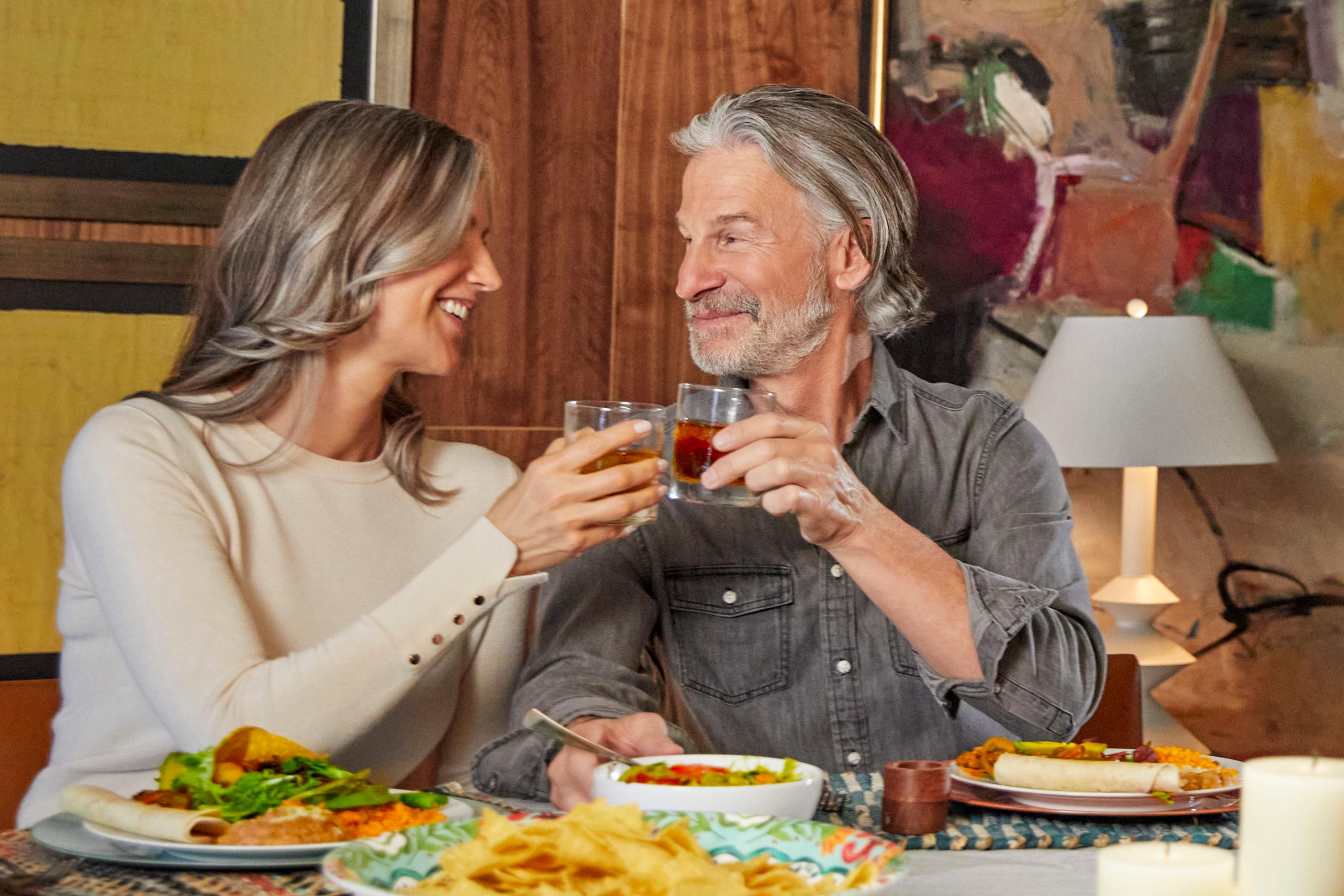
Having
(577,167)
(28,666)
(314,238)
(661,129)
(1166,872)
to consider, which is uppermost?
(661,129)

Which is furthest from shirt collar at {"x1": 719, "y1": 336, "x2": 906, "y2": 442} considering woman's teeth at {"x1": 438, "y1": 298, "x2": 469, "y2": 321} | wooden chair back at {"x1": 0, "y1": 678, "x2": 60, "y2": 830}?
wooden chair back at {"x1": 0, "y1": 678, "x2": 60, "y2": 830}

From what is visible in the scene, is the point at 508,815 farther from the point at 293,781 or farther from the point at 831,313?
the point at 831,313

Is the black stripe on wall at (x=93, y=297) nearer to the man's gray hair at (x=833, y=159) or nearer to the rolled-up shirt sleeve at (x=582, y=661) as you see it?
the man's gray hair at (x=833, y=159)

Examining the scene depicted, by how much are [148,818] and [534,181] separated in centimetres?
235

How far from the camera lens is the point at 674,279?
3.36 m

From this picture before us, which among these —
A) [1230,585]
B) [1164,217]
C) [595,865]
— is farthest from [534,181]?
[595,865]

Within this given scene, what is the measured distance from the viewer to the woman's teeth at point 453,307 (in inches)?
73.7

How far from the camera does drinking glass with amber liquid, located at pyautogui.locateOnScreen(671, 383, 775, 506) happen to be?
Answer: 4.75 ft

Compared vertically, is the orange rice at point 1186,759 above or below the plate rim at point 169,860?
above

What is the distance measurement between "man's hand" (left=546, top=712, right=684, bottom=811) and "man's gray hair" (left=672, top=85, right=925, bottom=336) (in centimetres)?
91

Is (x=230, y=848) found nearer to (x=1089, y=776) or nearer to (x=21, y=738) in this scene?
(x=1089, y=776)

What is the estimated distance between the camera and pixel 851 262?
205 cm

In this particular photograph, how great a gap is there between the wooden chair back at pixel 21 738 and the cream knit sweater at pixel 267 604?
0.07m

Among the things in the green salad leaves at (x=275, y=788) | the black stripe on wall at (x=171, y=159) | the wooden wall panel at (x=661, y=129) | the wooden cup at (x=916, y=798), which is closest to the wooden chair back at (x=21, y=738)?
the green salad leaves at (x=275, y=788)
